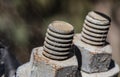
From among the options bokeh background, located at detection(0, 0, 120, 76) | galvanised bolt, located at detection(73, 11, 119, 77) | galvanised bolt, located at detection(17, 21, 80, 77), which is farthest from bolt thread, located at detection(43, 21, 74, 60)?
bokeh background, located at detection(0, 0, 120, 76)

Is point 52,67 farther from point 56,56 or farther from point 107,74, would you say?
point 107,74

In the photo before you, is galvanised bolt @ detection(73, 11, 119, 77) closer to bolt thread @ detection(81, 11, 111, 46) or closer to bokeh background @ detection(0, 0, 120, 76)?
bolt thread @ detection(81, 11, 111, 46)

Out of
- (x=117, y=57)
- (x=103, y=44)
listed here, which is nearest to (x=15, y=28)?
(x=117, y=57)

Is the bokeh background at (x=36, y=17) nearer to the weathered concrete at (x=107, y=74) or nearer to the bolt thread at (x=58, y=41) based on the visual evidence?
the weathered concrete at (x=107, y=74)

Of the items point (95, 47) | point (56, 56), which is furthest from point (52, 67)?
point (95, 47)

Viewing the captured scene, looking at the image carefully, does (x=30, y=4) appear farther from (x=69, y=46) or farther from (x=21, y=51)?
(x=69, y=46)

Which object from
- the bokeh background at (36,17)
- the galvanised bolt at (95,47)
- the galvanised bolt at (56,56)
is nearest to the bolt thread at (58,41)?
the galvanised bolt at (56,56)
